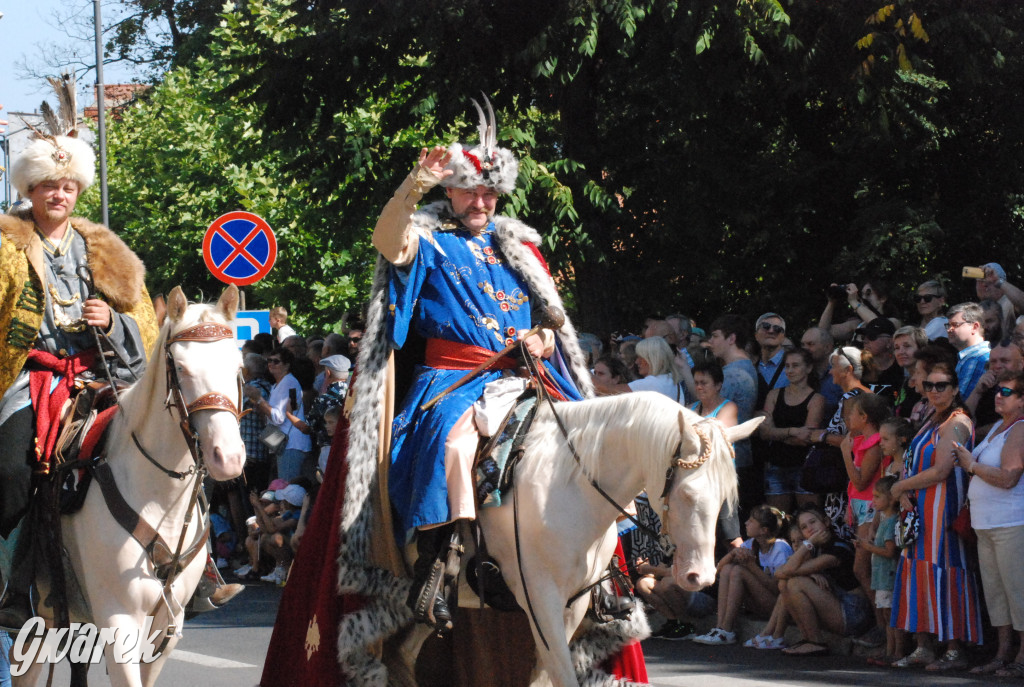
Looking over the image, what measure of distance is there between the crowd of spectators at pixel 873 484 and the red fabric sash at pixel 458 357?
2.82 m

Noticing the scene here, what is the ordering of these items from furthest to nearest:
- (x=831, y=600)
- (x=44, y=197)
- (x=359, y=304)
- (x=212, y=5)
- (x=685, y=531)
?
(x=359, y=304) < (x=212, y=5) < (x=831, y=600) < (x=44, y=197) < (x=685, y=531)

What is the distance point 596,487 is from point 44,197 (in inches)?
111

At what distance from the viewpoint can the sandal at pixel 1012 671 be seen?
788 centimetres

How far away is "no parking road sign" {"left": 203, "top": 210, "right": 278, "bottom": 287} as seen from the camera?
12.8m

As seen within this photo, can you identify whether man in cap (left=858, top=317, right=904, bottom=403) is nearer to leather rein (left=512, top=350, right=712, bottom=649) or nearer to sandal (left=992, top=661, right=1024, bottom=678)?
sandal (left=992, top=661, right=1024, bottom=678)

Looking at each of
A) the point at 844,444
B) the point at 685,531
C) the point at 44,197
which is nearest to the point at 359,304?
the point at 844,444

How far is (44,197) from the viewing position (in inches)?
245

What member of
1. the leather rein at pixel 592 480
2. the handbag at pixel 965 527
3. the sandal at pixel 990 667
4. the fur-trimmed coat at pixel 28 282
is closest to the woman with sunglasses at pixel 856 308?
the handbag at pixel 965 527

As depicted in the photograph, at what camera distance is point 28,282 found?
6066 millimetres

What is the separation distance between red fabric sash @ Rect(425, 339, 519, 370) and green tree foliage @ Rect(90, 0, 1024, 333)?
19.7 ft

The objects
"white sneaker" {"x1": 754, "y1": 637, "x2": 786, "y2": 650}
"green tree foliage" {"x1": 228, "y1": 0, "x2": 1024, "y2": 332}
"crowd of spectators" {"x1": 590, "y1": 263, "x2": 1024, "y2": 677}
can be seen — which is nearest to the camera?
"crowd of spectators" {"x1": 590, "y1": 263, "x2": 1024, "y2": 677}

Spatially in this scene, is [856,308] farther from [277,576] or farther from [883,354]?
[277,576]

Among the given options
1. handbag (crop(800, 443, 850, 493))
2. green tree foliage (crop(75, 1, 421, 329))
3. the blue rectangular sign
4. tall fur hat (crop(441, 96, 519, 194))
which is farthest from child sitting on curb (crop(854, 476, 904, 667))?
the blue rectangular sign

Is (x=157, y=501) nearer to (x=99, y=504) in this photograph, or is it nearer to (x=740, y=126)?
(x=99, y=504)
